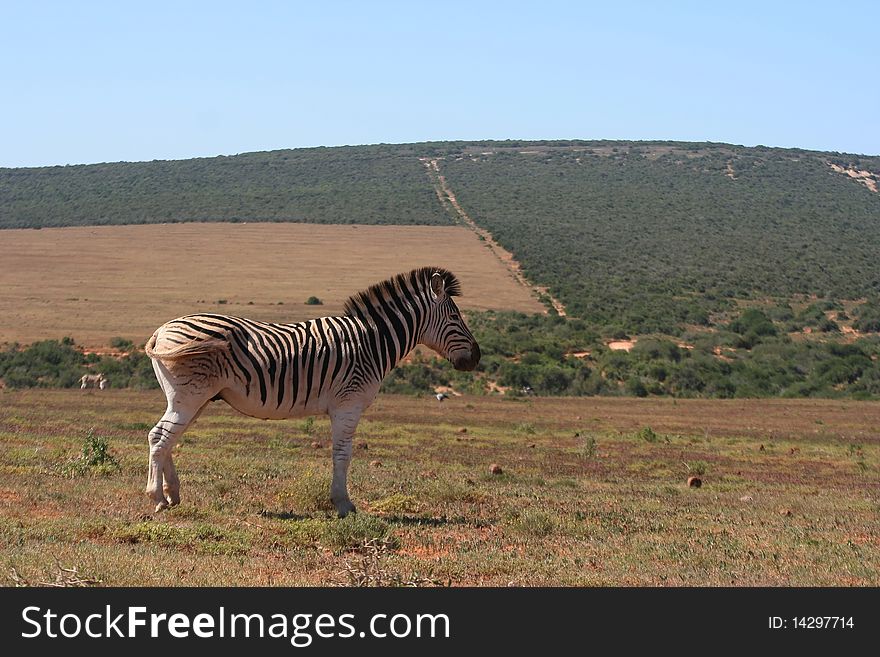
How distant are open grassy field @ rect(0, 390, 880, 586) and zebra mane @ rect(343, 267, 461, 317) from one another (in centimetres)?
204

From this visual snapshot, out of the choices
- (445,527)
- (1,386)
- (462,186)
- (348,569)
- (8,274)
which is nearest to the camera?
(348,569)

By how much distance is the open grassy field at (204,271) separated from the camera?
57.0 metres

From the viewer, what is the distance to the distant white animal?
36000 millimetres

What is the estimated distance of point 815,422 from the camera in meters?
30.8

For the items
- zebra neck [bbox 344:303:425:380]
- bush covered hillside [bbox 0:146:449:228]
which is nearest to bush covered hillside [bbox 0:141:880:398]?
bush covered hillside [bbox 0:146:449:228]

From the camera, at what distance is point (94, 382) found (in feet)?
120

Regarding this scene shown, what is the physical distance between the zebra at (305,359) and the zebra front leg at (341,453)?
0.4 inches

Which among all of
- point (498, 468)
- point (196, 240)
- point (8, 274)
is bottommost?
point (498, 468)
